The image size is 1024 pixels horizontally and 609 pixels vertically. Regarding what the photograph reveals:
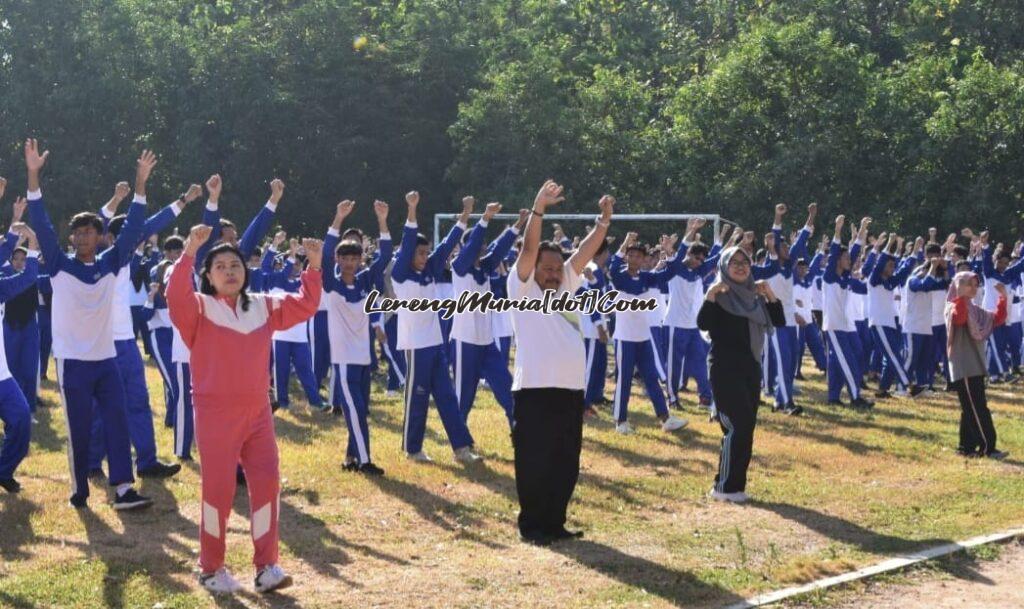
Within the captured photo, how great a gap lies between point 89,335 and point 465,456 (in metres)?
3.70

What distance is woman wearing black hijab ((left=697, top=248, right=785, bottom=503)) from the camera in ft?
32.4

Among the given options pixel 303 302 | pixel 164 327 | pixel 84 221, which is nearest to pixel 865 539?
pixel 303 302

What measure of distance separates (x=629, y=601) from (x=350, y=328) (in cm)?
488

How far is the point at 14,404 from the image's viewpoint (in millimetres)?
9578

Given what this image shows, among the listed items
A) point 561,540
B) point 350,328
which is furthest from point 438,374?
point 561,540

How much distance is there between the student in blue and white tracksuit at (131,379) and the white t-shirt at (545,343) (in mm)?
2797

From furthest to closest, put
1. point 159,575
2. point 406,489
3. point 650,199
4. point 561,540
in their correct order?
point 650,199 → point 406,489 → point 561,540 → point 159,575

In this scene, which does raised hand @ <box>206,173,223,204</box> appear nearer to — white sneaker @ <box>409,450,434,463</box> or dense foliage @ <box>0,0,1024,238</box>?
Result: white sneaker @ <box>409,450,434,463</box>

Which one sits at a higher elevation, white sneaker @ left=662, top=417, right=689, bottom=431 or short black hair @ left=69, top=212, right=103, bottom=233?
short black hair @ left=69, top=212, right=103, bottom=233

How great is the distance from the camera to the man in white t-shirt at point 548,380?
8.27 metres

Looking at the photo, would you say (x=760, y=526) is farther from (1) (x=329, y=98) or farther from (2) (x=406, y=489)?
(1) (x=329, y=98)

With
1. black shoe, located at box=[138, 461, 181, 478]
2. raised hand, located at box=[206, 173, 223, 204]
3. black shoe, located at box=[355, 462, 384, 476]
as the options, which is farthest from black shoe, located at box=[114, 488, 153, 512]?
raised hand, located at box=[206, 173, 223, 204]

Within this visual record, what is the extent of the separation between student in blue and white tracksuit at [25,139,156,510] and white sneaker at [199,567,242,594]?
239 cm

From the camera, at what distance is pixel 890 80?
99.7 feet
